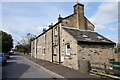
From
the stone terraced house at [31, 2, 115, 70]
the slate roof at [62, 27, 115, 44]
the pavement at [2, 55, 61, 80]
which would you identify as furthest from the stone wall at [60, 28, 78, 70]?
the pavement at [2, 55, 61, 80]

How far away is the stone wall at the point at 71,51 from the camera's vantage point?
10102 millimetres

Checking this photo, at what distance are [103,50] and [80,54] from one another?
11.7 ft

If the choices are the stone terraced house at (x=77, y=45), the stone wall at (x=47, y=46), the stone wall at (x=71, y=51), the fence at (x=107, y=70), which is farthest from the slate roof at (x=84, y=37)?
the stone wall at (x=47, y=46)

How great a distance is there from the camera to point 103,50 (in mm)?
11547

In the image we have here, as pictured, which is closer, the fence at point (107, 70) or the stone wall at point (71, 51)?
the fence at point (107, 70)

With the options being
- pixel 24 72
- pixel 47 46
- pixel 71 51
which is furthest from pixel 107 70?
pixel 47 46

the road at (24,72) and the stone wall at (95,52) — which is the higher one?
the stone wall at (95,52)

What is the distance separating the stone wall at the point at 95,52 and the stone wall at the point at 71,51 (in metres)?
0.60

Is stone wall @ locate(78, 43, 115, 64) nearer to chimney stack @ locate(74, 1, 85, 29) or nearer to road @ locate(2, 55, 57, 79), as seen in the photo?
road @ locate(2, 55, 57, 79)

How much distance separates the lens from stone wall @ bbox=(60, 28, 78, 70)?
10.1m

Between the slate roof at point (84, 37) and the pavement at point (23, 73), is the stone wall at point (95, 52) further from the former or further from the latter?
the pavement at point (23, 73)

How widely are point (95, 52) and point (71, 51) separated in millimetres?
2751

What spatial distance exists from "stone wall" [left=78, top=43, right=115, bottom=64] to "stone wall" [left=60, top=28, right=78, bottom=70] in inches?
23.6

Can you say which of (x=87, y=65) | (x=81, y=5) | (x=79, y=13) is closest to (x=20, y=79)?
(x=87, y=65)
